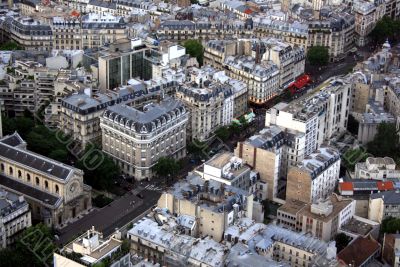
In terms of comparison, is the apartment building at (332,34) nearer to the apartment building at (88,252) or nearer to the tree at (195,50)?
the tree at (195,50)

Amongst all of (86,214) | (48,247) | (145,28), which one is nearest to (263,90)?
(145,28)

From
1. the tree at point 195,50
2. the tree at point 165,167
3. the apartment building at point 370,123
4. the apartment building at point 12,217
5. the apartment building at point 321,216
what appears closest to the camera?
the apartment building at point 12,217

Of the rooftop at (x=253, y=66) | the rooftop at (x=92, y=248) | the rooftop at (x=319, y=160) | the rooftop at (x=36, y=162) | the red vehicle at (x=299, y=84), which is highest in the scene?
the rooftop at (x=253, y=66)

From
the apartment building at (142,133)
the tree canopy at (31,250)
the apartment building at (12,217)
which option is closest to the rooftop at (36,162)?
the apartment building at (12,217)

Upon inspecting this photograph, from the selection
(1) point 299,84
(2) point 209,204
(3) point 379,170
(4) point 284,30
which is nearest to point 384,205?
(3) point 379,170

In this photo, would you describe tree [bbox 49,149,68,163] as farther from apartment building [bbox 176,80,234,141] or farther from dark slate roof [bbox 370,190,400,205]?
dark slate roof [bbox 370,190,400,205]

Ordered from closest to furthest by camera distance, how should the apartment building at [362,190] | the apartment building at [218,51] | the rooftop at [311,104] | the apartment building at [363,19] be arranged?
the apartment building at [362,190], the rooftop at [311,104], the apartment building at [218,51], the apartment building at [363,19]

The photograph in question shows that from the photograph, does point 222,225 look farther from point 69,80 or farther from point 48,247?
point 69,80

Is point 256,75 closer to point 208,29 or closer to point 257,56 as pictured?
point 257,56
